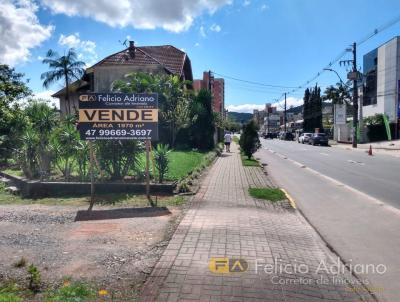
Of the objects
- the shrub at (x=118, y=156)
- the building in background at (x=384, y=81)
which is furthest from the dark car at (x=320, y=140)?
the shrub at (x=118, y=156)

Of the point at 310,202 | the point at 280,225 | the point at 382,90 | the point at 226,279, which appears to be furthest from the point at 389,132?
the point at 226,279

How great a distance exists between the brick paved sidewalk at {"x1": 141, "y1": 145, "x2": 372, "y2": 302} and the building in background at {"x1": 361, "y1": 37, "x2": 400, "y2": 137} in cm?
4710

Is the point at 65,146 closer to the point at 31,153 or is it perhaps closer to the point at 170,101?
the point at 31,153

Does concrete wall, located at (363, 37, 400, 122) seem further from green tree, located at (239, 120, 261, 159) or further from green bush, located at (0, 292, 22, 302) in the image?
green bush, located at (0, 292, 22, 302)

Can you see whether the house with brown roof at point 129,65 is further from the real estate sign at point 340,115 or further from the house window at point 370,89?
the house window at point 370,89

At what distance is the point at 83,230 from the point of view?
7.66 meters

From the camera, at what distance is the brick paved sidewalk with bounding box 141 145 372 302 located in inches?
194

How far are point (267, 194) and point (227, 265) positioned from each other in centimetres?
599

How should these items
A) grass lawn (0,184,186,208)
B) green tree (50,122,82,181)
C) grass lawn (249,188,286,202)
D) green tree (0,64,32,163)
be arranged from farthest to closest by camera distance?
green tree (0,64,32,163) < green tree (50,122,82,181) < grass lawn (249,188,286,202) < grass lawn (0,184,186,208)

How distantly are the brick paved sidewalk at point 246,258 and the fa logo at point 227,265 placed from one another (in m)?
0.08

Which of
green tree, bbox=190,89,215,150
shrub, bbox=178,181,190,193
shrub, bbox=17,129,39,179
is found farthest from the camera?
green tree, bbox=190,89,215,150

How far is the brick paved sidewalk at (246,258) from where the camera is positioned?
4918mm

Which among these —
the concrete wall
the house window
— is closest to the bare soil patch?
the concrete wall

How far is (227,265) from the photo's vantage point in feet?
18.7
